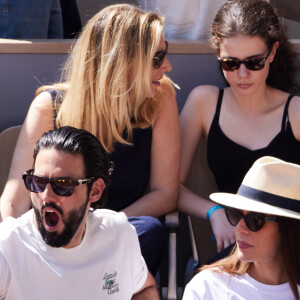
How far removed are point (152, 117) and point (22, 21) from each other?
1050mm

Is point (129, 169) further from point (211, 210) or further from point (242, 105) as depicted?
point (242, 105)

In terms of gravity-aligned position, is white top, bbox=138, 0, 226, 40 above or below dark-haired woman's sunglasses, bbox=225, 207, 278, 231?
above

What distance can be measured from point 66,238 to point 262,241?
0.66 m

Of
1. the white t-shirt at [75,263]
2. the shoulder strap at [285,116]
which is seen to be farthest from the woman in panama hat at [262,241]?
the shoulder strap at [285,116]

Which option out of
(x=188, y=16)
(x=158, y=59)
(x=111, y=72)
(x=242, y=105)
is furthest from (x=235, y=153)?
(x=188, y=16)

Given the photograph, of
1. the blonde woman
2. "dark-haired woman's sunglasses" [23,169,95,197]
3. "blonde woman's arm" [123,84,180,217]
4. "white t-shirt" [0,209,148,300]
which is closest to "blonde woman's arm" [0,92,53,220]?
the blonde woman

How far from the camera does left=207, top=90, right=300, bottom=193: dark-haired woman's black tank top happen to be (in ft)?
11.9

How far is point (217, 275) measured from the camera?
8.94 feet

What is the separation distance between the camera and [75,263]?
8.57 ft

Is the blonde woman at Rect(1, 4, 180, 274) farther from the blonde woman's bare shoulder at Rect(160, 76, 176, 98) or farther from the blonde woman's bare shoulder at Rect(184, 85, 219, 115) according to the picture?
the blonde woman's bare shoulder at Rect(184, 85, 219, 115)

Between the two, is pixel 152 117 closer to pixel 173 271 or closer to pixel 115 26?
pixel 115 26

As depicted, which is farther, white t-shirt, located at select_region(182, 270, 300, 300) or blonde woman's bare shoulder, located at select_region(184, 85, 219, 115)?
blonde woman's bare shoulder, located at select_region(184, 85, 219, 115)

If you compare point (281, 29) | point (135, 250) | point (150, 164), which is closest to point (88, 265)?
point (135, 250)

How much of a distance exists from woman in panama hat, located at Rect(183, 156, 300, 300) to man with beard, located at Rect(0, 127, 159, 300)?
290mm
